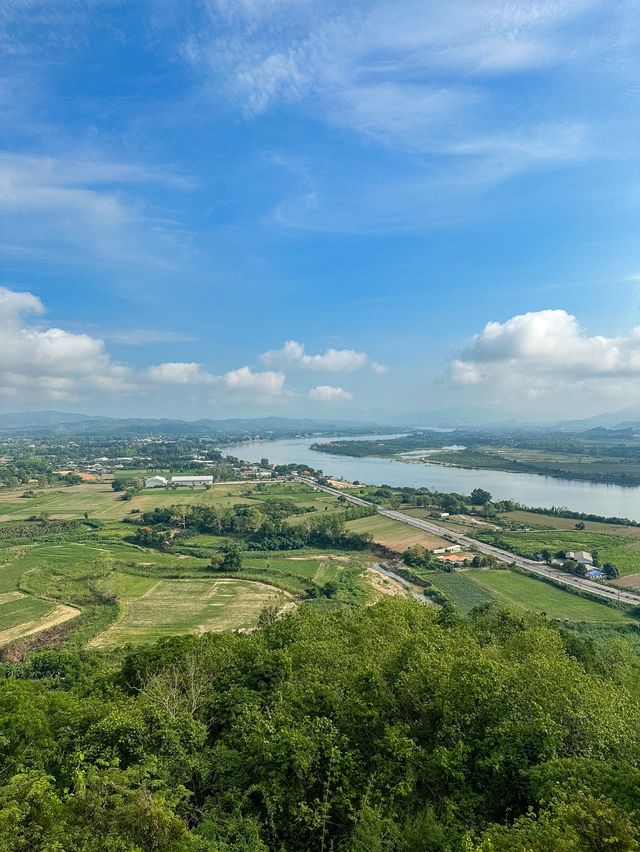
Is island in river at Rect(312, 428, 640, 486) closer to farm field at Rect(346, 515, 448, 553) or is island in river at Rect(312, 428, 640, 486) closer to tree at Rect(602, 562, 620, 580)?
farm field at Rect(346, 515, 448, 553)

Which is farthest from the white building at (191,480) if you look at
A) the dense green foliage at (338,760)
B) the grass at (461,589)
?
the dense green foliage at (338,760)

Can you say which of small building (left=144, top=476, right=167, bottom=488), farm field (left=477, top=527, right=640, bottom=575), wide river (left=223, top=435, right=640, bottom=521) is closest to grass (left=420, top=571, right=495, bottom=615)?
farm field (left=477, top=527, right=640, bottom=575)

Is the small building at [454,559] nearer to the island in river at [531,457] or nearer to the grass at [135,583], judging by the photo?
the grass at [135,583]

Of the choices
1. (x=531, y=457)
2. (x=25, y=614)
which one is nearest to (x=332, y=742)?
(x=25, y=614)

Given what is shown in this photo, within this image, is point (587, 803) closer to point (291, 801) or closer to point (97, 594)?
point (291, 801)

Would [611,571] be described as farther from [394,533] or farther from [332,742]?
[332,742]

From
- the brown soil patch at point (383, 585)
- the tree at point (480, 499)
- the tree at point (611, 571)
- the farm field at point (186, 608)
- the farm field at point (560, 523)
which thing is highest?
the tree at point (480, 499)
